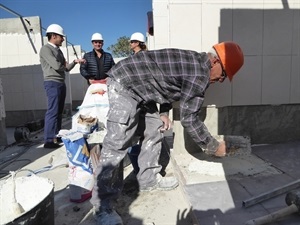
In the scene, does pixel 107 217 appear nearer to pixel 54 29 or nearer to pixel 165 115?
pixel 165 115

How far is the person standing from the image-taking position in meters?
3.89

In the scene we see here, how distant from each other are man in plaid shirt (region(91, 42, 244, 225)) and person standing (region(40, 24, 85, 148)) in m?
2.12

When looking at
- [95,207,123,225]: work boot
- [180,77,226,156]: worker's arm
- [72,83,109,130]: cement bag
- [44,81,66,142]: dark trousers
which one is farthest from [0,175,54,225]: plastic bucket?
[44,81,66,142]: dark trousers

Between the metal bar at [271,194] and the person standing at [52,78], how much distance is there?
3.05 m

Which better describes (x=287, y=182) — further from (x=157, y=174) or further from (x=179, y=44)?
(x=179, y=44)

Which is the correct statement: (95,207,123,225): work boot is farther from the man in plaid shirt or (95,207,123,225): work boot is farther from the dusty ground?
the dusty ground

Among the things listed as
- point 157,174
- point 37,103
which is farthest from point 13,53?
point 157,174

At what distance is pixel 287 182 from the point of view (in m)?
2.27

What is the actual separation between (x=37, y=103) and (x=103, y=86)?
422cm

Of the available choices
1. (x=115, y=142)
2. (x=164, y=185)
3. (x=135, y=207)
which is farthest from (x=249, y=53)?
(x=135, y=207)

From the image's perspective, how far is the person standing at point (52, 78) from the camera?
3.89m

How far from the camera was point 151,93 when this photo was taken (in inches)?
85.0

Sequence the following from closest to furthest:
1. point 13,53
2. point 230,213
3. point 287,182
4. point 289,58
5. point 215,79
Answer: point 230,213
point 215,79
point 287,182
point 289,58
point 13,53

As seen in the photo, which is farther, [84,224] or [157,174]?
[157,174]
